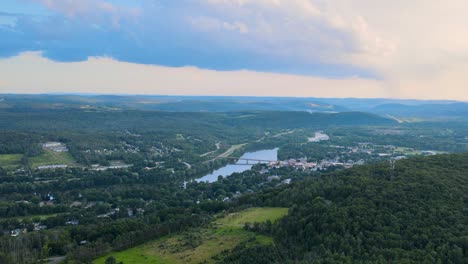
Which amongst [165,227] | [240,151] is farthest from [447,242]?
[240,151]

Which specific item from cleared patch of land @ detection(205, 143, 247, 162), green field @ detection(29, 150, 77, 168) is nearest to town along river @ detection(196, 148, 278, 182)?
cleared patch of land @ detection(205, 143, 247, 162)

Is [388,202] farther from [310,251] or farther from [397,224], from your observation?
[310,251]

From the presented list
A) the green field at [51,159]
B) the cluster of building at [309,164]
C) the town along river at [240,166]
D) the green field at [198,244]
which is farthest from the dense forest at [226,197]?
the town along river at [240,166]

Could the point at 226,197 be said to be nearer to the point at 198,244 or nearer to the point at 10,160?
the point at 198,244

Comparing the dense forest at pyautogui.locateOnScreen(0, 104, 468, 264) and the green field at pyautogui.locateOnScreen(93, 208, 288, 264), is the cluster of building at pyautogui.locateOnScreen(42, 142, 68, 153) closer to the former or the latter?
the dense forest at pyautogui.locateOnScreen(0, 104, 468, 264)

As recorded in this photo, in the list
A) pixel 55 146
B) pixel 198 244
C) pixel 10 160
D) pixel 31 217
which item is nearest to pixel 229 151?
pixel 55 146

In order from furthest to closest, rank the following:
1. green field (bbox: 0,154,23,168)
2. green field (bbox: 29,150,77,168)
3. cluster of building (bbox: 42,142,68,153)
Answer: cluster of building (bbox: 42,142,68,153) → green field (bbox: 29,150,77,168) → green field (bbox: 0,154,23,168)
